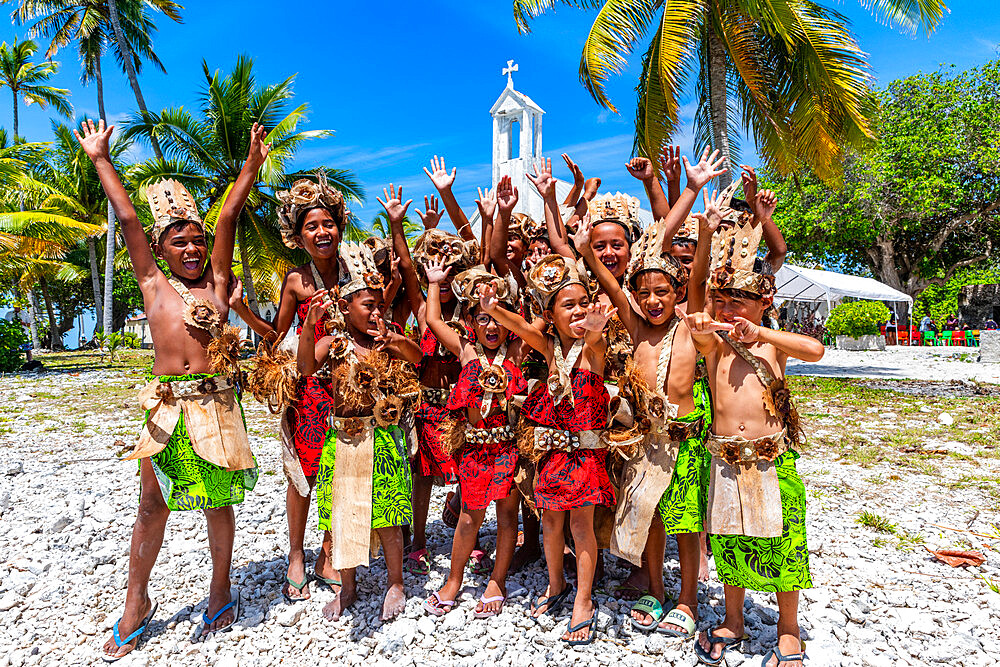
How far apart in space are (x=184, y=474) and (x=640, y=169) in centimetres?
338

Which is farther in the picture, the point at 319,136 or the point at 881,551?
the point at 319,136

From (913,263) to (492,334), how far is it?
3433cm

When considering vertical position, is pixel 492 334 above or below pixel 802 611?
above

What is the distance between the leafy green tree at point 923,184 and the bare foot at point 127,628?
26122mm

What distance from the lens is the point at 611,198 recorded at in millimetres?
4000

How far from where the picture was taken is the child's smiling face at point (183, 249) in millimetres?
3230

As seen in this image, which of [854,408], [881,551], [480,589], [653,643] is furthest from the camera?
[854,408]

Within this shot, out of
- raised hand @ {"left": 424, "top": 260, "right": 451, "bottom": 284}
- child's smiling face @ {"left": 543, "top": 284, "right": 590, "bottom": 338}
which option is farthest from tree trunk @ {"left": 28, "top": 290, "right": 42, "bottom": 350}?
child's smiling face @ {"left": 543, "top": 284, "right": 590, "bottom": 338}

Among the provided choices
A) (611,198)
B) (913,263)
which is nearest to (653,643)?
(611,198)

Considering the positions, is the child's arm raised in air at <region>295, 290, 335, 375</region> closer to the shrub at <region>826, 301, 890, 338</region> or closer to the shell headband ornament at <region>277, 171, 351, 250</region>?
the shell headband ornament at <region>277, 171, 351, 250</region>

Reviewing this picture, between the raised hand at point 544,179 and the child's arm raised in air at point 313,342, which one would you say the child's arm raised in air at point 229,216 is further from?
the raised hand at point 544,179

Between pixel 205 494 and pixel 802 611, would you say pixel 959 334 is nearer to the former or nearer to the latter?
pixel 802 611

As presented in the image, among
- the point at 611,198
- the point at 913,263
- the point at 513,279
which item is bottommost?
the point at 513,279

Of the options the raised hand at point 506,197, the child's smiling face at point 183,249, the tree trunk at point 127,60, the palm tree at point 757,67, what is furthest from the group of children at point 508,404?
the tree trunk at point 127,60
